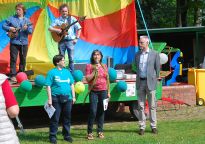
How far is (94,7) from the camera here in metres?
13.4

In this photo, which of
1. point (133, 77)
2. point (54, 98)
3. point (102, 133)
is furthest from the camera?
point (133, 77)

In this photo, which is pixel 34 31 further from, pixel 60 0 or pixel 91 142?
pixel 91 142

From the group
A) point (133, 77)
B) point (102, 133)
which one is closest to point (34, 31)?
point (133, 77)

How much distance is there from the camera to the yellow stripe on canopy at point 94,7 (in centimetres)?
1330

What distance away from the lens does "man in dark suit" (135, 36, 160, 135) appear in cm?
950

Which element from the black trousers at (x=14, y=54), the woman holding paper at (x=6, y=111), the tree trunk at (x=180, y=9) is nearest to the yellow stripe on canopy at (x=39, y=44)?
the black trousers at (x=14, y=54)

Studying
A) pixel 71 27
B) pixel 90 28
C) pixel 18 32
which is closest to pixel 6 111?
pixel 18 32

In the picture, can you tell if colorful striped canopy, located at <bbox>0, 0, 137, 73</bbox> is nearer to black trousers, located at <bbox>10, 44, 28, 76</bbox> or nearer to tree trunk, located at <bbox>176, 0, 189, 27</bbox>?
black trousers, located at <bbox>10, 44, 28, 76</bbox>

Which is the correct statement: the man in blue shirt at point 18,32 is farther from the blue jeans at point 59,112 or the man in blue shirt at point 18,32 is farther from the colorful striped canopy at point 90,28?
the blue jeans at point 59,112

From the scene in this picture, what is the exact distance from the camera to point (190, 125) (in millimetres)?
10594

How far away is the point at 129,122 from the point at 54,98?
328 centimetres

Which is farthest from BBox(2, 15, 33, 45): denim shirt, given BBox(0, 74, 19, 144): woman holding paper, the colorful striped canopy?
BBox(0, 74, 19, 144): woman holding paper

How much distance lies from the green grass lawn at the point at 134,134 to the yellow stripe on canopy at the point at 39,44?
8.60 ft

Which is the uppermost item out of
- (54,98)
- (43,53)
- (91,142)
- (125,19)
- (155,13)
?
→ (155,13)
